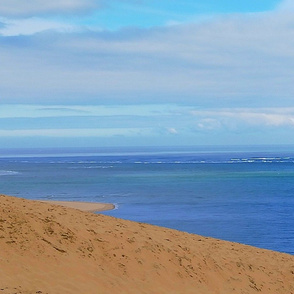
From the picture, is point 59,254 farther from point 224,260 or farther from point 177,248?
point 224,260

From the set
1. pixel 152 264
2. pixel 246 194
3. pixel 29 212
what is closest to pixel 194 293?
pixel 152 264

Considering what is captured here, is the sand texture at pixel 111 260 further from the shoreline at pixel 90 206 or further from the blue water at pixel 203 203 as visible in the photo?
the shoreline at pixel 90 206

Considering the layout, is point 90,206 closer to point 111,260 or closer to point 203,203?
point 203,203

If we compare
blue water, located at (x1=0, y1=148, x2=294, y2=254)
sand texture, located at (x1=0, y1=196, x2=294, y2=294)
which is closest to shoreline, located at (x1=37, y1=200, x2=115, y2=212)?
blue water, located at (x1=0, y1=148, x2=294, y2=254)

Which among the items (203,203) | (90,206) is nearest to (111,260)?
(90,206)

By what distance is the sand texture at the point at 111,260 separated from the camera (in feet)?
44.7

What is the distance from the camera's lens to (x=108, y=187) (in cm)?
6581

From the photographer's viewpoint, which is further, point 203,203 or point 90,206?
point 203,203

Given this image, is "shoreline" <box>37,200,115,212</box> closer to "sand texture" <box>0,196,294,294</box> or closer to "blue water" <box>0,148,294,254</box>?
"blue water" <box>0,148,294,254</box>

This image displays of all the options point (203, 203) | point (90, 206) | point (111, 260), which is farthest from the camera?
point (203, 203)

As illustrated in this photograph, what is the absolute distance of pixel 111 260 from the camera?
15148 mm

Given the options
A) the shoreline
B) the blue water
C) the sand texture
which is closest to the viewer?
the sand texture

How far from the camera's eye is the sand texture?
13.6 meters

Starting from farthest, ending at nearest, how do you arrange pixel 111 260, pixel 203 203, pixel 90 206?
pixel 203 203 → pixel 90 206 → pixel 111 260
